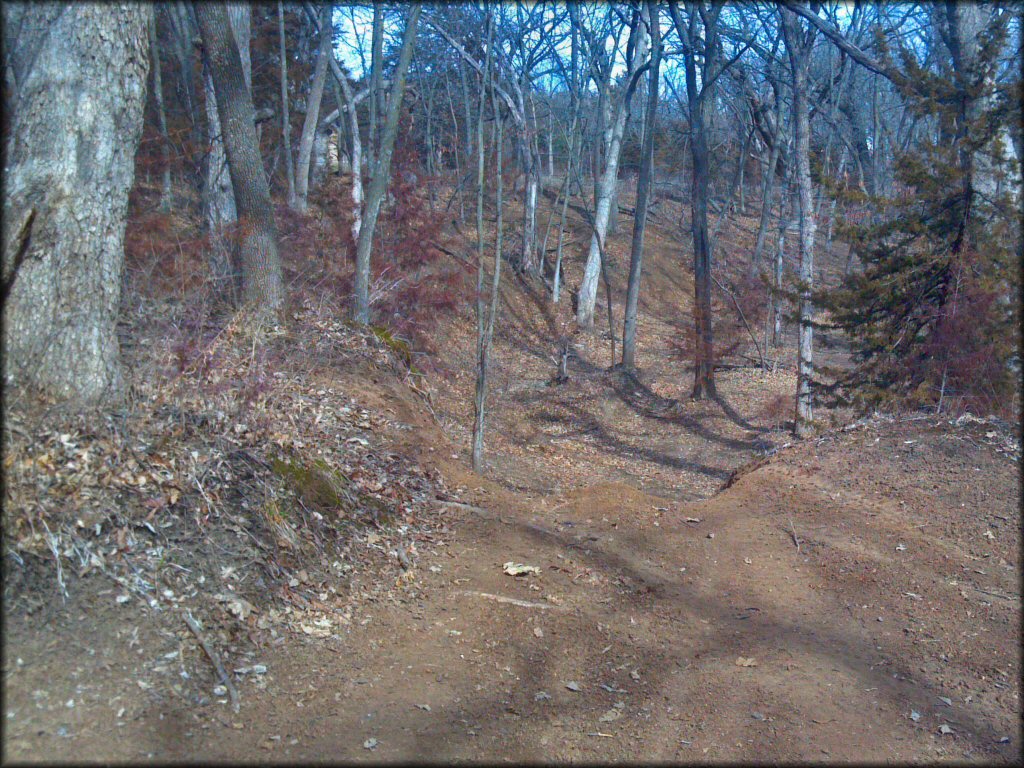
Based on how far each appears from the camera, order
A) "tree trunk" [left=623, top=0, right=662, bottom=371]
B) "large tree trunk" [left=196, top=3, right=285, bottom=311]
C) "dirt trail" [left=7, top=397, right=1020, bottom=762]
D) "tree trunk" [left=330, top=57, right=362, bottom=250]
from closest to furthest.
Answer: "dirt trail" [left=7, top=397, right=1020, bottom=762] < "large tree trunk" [left=196, top=3, right=285, bottom=311] < "tree trunk" [left=330, top=57, right=362, bottom=250] < "tree trunk" [left=623, top=0, right=662, bottom=371]

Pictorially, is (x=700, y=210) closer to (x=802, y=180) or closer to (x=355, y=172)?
(x=802, y=180)

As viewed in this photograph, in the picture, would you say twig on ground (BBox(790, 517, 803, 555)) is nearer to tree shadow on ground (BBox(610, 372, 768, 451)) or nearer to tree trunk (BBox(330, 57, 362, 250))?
tree shadow on ground (BBox(610, 372, 768, 451))

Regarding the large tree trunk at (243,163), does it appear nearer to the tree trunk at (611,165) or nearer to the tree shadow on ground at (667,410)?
the tree shadow on ground at (667,410)

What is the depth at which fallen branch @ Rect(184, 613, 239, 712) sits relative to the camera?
4.12 meters

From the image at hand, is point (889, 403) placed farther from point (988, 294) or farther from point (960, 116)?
point (960, 116)

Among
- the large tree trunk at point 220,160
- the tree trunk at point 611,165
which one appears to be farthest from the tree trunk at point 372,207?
the tree trunk at point 611,165

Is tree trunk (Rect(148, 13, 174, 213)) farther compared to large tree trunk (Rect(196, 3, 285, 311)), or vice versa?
tree trunk (Rect(148, 13, 174, 213))

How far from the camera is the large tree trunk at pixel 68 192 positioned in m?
5.21

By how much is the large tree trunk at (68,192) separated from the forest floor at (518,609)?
679mm

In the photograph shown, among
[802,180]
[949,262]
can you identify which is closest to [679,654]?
[949,262]

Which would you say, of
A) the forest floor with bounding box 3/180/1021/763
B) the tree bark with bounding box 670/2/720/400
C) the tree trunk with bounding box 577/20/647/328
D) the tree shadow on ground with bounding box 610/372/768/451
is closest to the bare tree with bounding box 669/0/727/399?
the tree bark with bounding box 670/2/720/400

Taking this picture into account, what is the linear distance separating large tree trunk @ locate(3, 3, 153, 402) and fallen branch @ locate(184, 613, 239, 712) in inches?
74.4

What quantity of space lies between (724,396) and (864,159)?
12.2 m

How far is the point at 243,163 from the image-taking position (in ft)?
34.8
